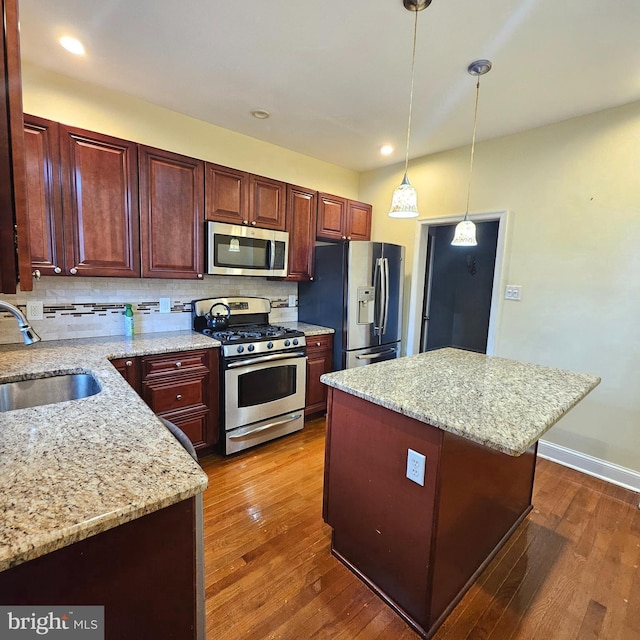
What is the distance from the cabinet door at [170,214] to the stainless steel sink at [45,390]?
0.99 m

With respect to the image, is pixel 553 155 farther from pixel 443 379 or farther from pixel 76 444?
pixel 76 444

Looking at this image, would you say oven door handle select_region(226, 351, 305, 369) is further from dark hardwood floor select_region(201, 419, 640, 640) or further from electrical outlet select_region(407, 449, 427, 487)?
electrical outlet select_region(407, 449, 427, 487)

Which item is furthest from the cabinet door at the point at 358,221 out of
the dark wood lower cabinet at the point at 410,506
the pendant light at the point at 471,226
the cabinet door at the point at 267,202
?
the dark wood lower cabinet at the point at 410,506

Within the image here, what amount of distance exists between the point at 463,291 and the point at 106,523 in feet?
16.9

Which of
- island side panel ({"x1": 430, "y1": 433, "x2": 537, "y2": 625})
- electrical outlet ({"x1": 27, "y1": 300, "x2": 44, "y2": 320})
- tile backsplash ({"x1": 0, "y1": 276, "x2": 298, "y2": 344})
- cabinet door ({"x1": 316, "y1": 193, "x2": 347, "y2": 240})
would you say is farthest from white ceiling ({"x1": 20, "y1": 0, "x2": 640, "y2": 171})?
island side panel ({"x1": 430, "y1": 433, "x2": 537, "y2": 625})

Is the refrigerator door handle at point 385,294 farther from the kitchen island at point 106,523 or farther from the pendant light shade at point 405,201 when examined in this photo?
the kitchen island at point 106,523

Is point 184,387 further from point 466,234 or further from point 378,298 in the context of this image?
point 466,234

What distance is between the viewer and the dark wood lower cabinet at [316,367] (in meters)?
3.25

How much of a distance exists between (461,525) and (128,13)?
293cm

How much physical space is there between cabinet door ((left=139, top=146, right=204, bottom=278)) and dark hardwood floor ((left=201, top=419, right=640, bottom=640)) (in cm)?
160

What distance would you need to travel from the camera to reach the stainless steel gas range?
8.71ft

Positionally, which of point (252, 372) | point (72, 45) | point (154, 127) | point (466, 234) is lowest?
point (252, 372)

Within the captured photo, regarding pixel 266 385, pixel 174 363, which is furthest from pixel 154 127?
pixel 266 385

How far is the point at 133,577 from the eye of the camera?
0.74m
